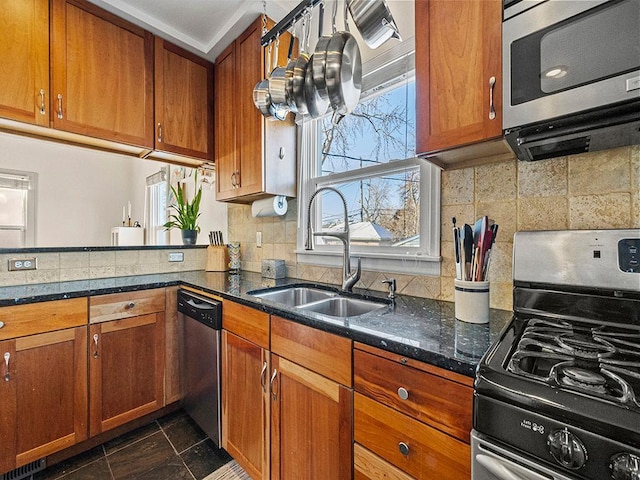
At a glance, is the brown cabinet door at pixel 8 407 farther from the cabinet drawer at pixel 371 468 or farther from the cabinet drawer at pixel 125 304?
the cabinet drawer at pixel 371 468

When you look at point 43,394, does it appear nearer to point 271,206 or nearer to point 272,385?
point 272,385

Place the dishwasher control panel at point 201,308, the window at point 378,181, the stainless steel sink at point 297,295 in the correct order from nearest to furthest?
the window at point 378,181
the dishwasher control panel at point 201,308
the stainless steel sink at point 297,295

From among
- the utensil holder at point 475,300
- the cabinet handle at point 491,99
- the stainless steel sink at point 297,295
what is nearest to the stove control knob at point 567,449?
the utensil holder at point 475,300

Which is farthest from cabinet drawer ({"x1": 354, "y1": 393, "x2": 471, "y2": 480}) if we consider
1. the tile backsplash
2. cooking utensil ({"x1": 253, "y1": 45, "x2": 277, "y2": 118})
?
cooking utensil ({"x1": 253, "y1": 45, "x2": 277, "y2": 118})

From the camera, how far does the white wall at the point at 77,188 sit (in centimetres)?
346

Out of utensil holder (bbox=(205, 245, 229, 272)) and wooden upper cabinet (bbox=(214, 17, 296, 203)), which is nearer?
wooden upper cabinet (bbox=(214, 17, 296, 203))

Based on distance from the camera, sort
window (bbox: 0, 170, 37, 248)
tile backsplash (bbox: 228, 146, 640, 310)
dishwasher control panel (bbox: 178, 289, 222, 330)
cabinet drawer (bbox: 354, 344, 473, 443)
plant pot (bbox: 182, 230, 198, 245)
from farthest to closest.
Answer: window (bbox: 0, 170, 37, 248)
plant pot (bbox: 182, 230, 198, 245)
dishwasher control panel (bbox: 178, 289, 222, 330)
tile backsplash (bbox: 228, 146, 640, 310)
cabinet drawer (bbox: 354, 344, 473, 443)

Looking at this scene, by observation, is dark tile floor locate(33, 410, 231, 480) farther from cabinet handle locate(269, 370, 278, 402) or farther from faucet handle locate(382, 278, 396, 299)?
faucet handle locate(382, 278, 396, 299)

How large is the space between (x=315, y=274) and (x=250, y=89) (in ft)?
4.33

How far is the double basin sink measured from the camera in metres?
1.47

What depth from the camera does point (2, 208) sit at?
3.30m

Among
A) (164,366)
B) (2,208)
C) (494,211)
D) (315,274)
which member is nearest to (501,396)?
(494,211)

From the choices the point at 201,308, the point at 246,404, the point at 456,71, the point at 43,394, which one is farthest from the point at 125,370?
the point at 456,71

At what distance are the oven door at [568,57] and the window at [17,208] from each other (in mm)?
4688
